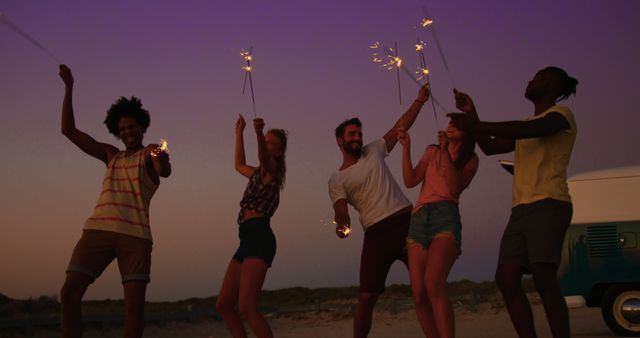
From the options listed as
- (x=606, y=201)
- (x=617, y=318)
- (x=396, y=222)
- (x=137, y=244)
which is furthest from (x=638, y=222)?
(x=137, y=244)

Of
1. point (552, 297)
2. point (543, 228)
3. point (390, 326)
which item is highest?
point (543, 228)

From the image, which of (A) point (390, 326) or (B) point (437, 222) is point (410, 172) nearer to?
(B) point (437, 222)

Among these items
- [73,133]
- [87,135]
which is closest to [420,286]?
[87,135]

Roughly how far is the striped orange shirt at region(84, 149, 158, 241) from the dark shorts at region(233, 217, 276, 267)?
90 centimetres

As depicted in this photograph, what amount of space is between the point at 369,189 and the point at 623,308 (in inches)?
218

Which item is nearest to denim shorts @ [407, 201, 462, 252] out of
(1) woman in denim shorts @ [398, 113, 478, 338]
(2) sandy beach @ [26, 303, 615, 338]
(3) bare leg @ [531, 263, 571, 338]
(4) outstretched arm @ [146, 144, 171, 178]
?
(1) woman in denim shorts @ [398, 113, 478, 338]

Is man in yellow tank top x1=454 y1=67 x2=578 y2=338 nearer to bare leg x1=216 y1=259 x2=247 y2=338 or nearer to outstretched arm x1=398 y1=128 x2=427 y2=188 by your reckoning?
outstretched arm x1=398 y1=128 x2=427 y2=188

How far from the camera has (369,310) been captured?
24.2 ft

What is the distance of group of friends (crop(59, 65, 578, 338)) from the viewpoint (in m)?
5.48

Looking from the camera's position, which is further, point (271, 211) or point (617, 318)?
point (617, 318)

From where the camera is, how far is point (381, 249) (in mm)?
7262

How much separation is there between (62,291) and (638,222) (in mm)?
7930

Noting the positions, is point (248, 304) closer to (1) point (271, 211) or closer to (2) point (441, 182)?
(1) point (271, 211)

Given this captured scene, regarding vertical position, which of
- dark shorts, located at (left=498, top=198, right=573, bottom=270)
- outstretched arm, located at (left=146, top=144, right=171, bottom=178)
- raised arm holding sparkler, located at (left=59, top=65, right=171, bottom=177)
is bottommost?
dark shorts, located at (left=498, top=198, right=573, bottom=270)
